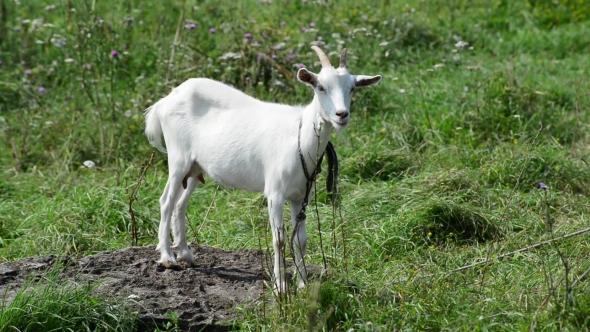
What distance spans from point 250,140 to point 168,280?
108 cm

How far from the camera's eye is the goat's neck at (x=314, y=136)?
513 cm

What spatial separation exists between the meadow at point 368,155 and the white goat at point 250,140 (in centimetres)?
31

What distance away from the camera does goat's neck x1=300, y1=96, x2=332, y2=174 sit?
5.13 metres

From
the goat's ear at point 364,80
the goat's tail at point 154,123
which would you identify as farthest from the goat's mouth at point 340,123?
the goat's tail at point 154,123

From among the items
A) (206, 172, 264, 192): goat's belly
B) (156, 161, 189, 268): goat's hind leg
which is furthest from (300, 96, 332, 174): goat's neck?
(156, 161, 189, 268): goat's hind leg

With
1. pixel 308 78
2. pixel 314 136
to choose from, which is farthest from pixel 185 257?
pixel 308 78

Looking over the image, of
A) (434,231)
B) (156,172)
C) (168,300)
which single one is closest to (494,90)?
(434,231)

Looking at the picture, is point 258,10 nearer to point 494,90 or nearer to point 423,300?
point 494,90

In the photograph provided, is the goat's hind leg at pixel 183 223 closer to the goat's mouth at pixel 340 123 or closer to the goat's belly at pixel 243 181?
the goat's belly at pixel 243 181

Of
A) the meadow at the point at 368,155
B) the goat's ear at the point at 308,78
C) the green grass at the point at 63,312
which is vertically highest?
the goat's ear at the point at 308,78

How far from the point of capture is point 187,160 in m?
5.91

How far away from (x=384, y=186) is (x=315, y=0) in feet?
15.3

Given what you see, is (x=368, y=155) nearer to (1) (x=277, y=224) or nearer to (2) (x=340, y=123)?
(1) (x=277, y=224)

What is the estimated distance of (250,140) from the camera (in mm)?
5531
